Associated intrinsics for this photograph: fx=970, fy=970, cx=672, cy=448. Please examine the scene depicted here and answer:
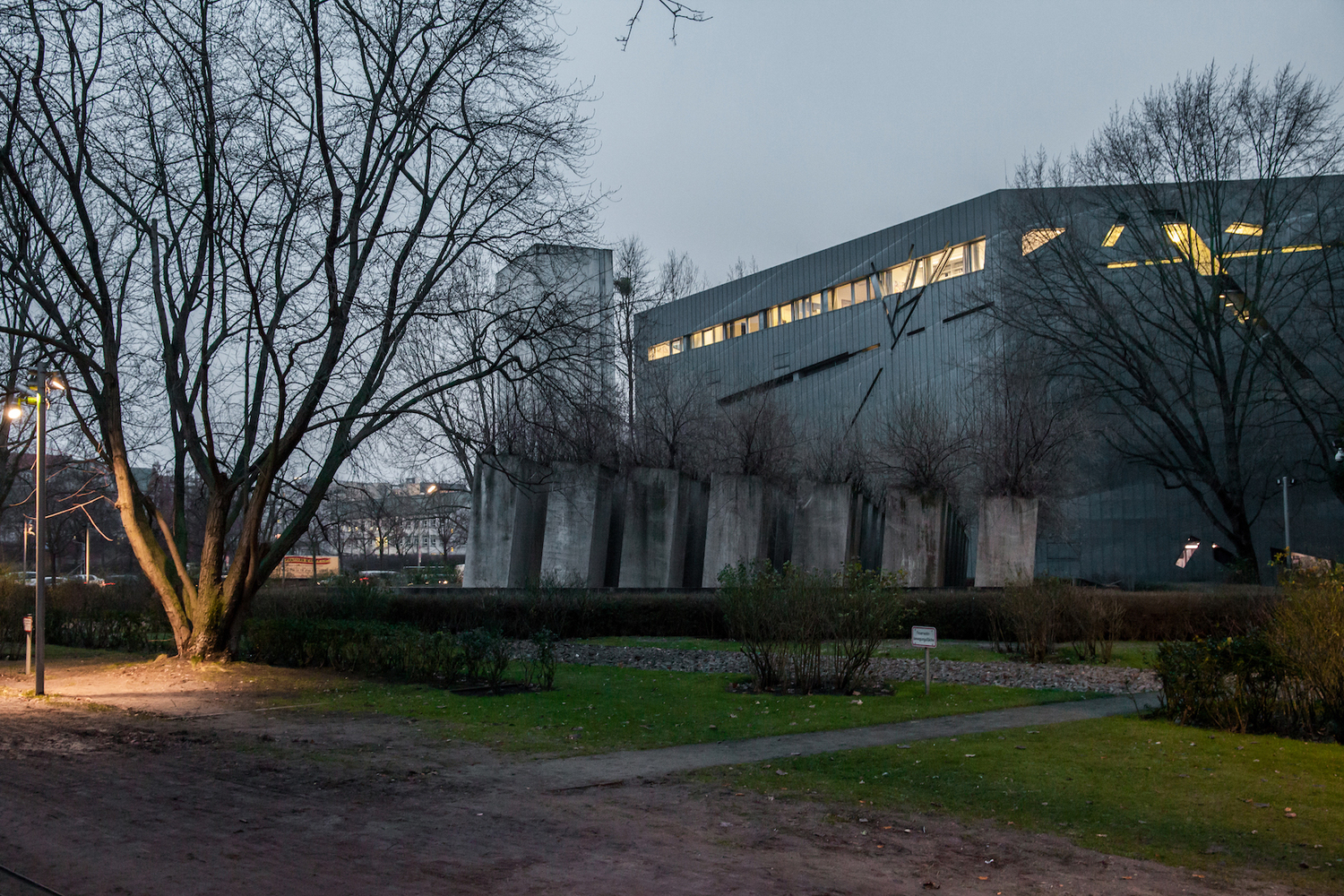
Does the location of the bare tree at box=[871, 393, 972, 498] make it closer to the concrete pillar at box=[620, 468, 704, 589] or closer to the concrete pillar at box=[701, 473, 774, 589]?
the concrete pillar at box=[701, 473, 774, 589]

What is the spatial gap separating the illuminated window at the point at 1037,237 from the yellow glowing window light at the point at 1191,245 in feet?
12.7

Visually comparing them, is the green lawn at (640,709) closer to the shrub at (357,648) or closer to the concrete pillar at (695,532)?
the shrub at (357,648)

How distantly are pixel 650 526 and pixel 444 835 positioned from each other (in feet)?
98.0

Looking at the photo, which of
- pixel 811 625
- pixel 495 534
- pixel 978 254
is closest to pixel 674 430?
pixel 495 534

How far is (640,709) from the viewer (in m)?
13.0

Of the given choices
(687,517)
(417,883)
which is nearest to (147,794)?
(417,883)

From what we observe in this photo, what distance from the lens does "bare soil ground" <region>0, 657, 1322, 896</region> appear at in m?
5.75

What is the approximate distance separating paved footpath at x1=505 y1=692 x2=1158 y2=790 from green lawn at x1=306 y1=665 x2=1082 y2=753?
34 cm

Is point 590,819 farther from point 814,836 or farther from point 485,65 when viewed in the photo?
point 485,65

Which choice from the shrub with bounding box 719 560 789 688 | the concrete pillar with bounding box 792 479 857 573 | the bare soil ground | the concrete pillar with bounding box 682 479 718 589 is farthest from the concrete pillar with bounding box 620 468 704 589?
the bare soil ground

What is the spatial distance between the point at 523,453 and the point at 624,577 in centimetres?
623

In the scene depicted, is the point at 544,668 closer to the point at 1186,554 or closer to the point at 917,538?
the point at 917,538

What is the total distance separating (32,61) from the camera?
16.6m

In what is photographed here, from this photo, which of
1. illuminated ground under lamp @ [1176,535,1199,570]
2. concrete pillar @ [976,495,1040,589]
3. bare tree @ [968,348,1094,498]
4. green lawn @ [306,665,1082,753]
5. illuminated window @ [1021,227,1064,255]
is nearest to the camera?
green lawn @ [306,665,1082,753]
